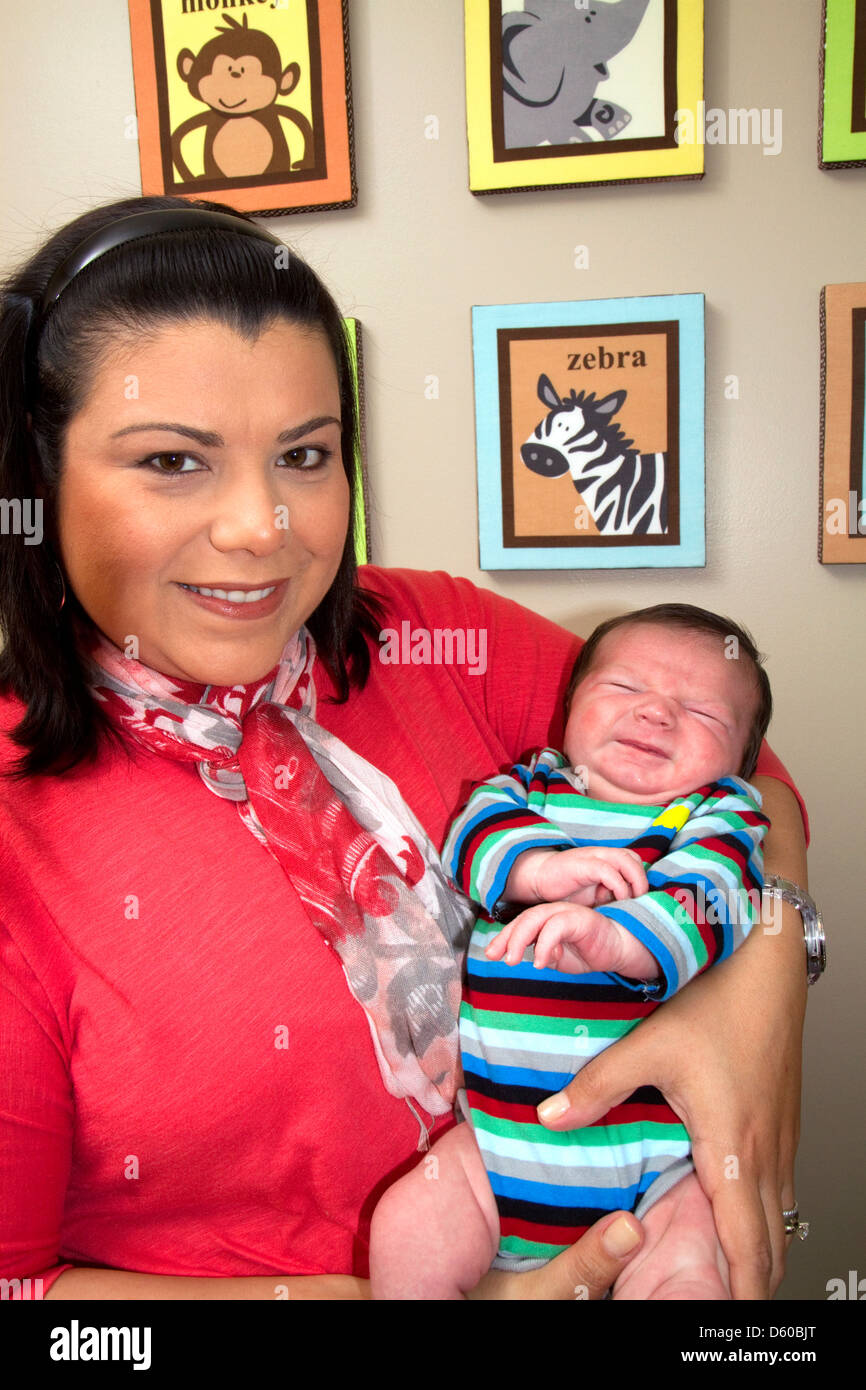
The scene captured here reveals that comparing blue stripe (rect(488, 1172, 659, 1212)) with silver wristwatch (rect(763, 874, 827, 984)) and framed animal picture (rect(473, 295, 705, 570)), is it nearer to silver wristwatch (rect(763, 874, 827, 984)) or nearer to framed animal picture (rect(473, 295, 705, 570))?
silver wristwatch (rect(763, 874, 827, 984))

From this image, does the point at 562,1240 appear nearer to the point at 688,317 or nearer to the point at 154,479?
the point at 154,479

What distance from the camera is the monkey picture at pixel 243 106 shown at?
5.84 feet

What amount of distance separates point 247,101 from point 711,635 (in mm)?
1360

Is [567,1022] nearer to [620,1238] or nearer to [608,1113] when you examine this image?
[608,1113]

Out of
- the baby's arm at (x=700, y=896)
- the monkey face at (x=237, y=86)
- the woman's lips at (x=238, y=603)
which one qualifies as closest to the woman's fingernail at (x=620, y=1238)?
the baby's arm at (x=700, y=896)

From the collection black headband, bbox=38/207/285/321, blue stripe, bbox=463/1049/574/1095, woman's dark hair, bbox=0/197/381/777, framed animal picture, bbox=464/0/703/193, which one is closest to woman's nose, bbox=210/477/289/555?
woman's dark hair, bbox=0/197/381/777

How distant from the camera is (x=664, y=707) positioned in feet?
3.83

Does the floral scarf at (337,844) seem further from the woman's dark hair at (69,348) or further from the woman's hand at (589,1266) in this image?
the woman's hand at (589,1266)

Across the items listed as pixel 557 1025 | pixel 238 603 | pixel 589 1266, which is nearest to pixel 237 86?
pixel 238 603

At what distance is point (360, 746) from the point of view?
1135mm

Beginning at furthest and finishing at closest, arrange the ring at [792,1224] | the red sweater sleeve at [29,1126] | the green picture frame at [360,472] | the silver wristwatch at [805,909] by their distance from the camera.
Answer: the green picture frame at [360,472] < the silver wristwatch at [805,909] < the ring at [792,1224] < the red sweater sleeve at [29,1126]

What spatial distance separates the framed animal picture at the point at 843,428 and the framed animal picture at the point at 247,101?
90 centimetres

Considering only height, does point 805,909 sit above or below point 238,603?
below
